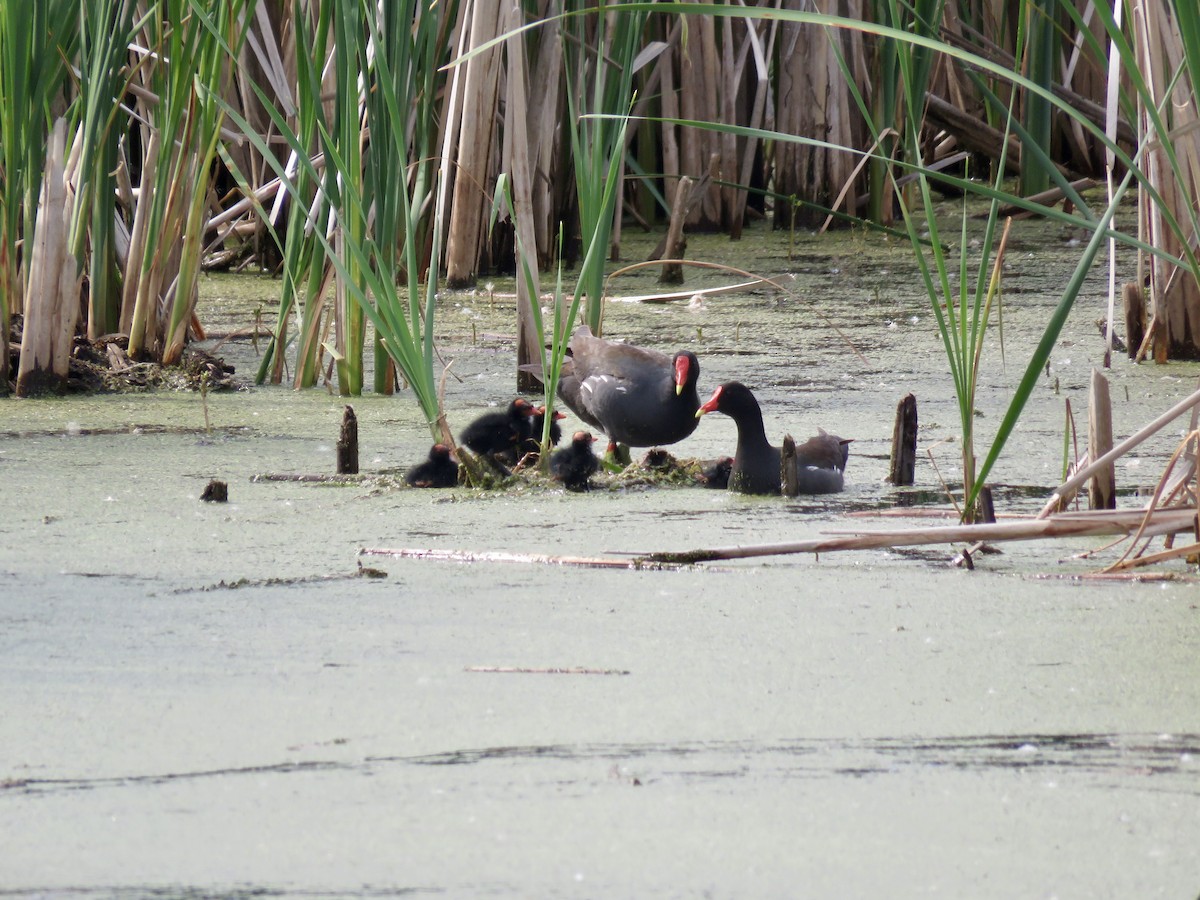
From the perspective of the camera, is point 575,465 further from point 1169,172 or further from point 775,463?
point 1169,172

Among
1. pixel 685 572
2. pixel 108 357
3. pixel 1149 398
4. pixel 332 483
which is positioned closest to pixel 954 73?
pixel 1149 398

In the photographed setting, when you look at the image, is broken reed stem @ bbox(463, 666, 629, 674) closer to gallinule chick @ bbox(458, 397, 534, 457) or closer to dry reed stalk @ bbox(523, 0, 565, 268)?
gallinule chick @ bbox(458, 397, 534, 457)

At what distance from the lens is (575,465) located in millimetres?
3346

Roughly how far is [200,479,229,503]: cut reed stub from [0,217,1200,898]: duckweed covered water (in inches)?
1.8

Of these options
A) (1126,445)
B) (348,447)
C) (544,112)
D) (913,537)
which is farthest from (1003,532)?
(544,112)

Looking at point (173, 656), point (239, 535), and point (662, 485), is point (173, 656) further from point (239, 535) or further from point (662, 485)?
point (662, 485)

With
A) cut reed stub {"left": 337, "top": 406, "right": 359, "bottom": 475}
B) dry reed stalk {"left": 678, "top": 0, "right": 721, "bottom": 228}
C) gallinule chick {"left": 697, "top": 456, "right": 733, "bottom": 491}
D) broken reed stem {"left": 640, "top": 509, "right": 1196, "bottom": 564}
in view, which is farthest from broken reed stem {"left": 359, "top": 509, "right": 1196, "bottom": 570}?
dry reed stalk {"left": 678, "top": 0, "right": 721, "bottom": 228}

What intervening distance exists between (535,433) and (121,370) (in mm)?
1294

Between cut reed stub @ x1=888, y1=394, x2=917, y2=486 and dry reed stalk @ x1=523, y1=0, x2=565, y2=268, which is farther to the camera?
dry reed stalk @ x1=523, y1=0, x2=565, y2=268

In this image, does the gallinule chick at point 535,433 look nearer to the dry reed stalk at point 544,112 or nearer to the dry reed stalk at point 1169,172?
the dry reed stalk at point 1169,172

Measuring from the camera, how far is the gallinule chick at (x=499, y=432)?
3.53 meters

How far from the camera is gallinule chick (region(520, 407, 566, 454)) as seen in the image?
355 cm

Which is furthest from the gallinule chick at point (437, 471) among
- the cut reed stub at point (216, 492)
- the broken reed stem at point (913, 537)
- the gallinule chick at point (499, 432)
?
the broken reed stem at point (913, 537)

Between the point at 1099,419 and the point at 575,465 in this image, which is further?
the point at 575,465
